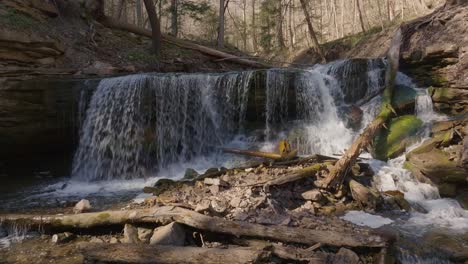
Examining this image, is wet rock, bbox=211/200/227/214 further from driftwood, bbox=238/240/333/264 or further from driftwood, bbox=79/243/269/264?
driftwood, bbox=79/243/269/264

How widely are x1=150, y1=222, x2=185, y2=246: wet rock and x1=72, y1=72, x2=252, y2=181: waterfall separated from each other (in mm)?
5177

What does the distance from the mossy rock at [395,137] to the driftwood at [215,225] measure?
14.6ft

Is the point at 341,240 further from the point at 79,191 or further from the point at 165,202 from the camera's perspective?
the point at 79,191

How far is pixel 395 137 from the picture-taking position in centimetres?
909

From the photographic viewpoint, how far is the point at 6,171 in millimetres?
10273

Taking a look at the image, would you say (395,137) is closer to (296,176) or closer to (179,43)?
(296,176)

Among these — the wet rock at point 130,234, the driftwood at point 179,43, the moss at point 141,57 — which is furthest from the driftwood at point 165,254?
the driftwood at point 179,43

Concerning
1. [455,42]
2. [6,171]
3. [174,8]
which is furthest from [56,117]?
[174,8]

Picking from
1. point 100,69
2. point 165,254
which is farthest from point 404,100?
point 100,69

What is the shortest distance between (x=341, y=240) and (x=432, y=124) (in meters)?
5.83

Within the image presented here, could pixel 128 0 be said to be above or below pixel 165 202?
above

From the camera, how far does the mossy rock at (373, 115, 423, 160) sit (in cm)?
884

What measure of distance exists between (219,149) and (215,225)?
5734 mm

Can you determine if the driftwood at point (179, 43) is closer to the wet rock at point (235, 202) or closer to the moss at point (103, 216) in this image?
the wet rock at point (235, 202)
